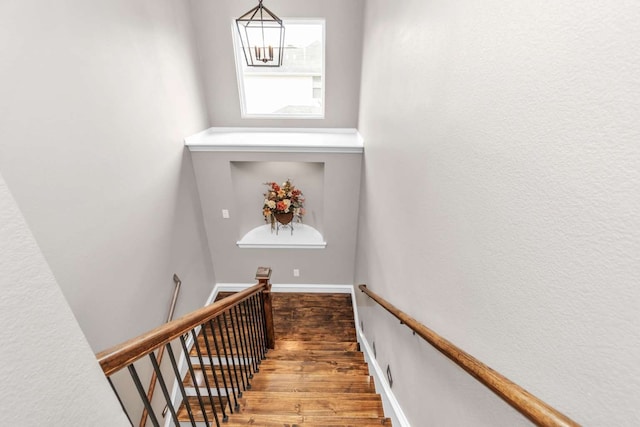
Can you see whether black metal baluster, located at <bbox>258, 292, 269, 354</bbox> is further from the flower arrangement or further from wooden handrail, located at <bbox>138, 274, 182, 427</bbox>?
the flower arrangement

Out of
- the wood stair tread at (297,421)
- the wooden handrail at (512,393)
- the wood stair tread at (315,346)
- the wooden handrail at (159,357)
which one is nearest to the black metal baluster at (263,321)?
the wood stair tread at (315,346)

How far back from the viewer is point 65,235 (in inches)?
63.6

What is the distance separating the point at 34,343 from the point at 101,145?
5.98 feet

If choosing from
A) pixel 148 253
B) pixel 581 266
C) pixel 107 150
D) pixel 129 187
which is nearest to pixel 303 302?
pixel 148 253

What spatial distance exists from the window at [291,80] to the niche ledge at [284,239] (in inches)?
68.2

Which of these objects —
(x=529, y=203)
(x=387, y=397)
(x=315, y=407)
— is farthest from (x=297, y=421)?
(x=529, y=203)

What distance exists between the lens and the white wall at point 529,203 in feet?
1.58

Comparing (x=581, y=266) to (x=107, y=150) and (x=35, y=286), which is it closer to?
(x=35, y=286)

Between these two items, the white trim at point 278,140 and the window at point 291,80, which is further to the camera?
the window at point 291,80

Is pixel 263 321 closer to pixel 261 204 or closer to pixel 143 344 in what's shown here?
pixel 261 204

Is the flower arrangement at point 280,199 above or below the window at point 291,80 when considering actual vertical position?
below

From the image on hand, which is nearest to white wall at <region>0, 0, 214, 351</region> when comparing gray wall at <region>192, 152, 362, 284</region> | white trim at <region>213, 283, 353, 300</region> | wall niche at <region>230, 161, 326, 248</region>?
gray wall at <region>192, 152, 362, 284</region>

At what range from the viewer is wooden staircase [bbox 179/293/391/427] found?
1.80 meters

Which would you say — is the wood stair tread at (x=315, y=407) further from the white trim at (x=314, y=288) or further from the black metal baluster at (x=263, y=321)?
the white trim at (x=314, y=288)
